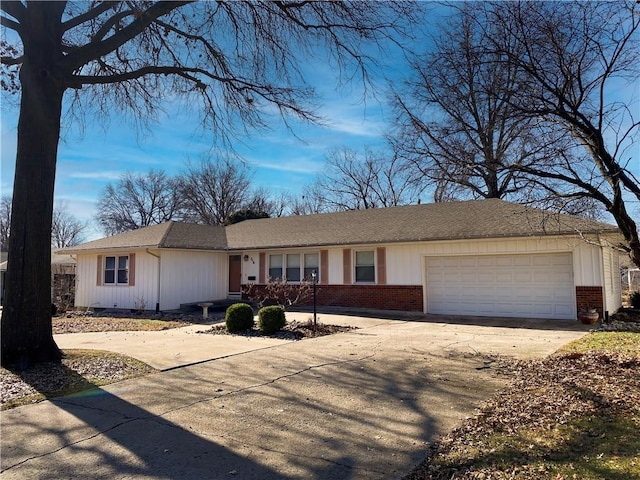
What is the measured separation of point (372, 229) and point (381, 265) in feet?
5.83

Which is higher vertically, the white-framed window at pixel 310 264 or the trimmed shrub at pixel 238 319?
the white-framed window at pixel 310 264

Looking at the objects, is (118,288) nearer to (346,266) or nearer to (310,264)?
(310,264)

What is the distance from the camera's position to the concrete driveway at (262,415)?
4012 mm

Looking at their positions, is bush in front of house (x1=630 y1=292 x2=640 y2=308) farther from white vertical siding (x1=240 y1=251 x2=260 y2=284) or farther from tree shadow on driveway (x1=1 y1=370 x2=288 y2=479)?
tree shadow on driveway (x1=1 y1=370 x2=288 y2=479)

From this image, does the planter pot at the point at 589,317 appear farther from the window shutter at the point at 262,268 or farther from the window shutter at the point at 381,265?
the window shutter at the point at 262,268

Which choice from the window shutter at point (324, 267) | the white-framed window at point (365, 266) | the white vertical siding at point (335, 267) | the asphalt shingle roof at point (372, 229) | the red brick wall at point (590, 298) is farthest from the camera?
the window shutter at point (324, 267)

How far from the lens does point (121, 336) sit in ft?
40.4

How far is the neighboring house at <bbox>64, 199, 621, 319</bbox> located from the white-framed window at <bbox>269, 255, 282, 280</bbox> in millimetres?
45

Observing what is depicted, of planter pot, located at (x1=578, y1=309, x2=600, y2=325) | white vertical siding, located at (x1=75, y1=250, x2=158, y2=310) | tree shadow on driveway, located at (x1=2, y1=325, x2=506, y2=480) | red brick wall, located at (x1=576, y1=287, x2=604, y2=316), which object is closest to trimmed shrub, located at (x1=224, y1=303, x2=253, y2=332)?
tree shadow on driveway, located at (x1=2, y1=325, x2=506, y2=480)

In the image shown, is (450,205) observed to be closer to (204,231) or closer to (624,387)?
(204,231)

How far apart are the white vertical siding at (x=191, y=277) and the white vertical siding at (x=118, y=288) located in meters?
0.49

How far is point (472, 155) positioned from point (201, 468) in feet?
23.6

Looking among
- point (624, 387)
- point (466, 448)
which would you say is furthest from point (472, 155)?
point (466, 448)

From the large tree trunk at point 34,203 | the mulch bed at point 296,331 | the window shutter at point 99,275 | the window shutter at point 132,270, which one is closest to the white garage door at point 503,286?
the mulch bed at point 296,331
